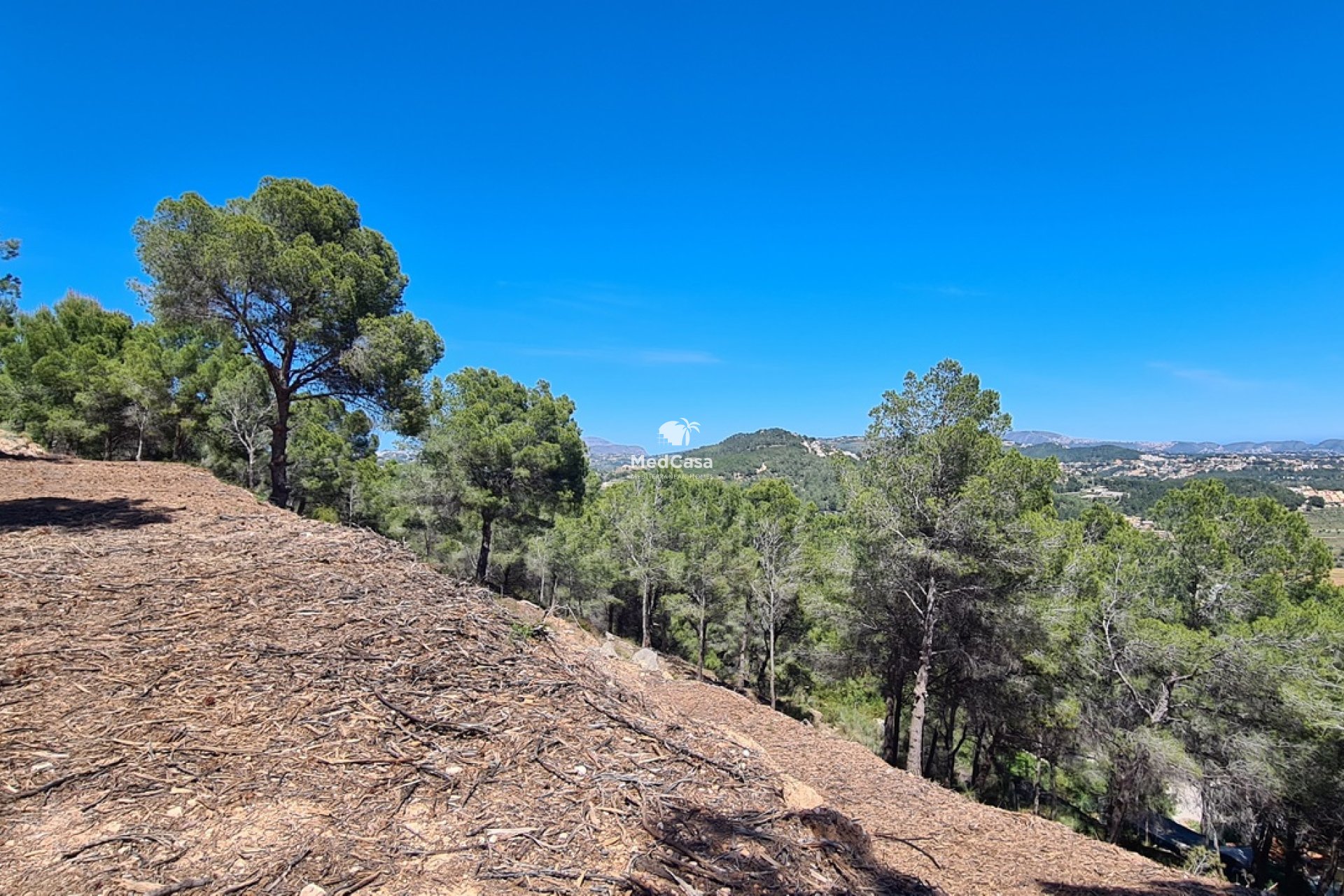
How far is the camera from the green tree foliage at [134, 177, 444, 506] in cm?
980

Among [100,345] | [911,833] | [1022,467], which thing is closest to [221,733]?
[911,833]

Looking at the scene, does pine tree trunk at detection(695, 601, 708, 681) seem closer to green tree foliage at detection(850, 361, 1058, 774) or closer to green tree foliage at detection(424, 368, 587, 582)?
green tree foliage at detection(424, 368, 587, 582)

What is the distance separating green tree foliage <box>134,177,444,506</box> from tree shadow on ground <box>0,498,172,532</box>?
3.34 m

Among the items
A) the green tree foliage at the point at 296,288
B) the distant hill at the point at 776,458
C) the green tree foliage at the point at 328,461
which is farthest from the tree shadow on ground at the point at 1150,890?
the distant hill at the point at 776,458

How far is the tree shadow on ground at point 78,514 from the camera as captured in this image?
236 inches

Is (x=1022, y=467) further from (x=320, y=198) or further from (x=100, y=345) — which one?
(x=100, y=345)

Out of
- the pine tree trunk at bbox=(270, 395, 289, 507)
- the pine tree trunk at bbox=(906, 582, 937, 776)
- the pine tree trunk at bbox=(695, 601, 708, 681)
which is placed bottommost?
the pine tree trunk at bbox=(695, 601, 708, 681)

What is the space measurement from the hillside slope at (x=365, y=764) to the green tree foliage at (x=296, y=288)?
19.1 ft

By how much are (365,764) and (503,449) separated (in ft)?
41.0

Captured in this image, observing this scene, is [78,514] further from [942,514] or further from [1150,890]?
[942,514]

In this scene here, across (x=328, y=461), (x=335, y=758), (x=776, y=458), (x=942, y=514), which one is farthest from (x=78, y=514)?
(x=776, y=458)

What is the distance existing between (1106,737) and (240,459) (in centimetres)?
2418

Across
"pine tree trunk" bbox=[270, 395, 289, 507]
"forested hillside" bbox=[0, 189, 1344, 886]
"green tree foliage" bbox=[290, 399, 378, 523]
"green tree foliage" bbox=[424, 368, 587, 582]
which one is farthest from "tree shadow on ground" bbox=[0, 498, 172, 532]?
"green tree foliage" bbox=[290, 399, 378, 523]

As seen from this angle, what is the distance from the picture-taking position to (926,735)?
20.7 meters
